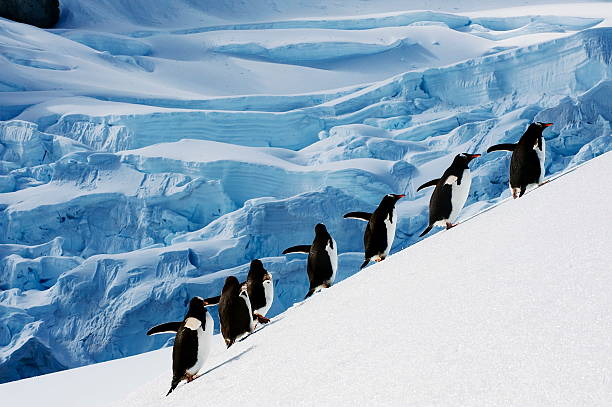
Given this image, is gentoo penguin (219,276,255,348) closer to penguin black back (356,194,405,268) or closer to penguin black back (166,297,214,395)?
penguin black back (166,297,214,395)

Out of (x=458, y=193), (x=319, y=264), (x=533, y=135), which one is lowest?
(x=319, y=264)

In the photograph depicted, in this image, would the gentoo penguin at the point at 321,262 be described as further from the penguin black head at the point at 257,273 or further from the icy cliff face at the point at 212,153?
the icy cliff face at the point at 212,153

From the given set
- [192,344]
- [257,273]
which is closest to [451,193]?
[257,273]

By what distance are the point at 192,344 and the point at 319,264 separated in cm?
119

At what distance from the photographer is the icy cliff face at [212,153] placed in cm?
888

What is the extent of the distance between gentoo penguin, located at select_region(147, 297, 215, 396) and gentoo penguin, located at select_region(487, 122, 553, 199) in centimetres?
151

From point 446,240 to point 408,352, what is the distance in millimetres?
1129

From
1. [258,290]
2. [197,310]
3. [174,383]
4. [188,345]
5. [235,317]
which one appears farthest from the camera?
[258,290]

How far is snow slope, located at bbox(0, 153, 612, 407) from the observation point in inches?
58.4

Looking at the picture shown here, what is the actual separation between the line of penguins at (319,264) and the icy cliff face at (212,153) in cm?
495

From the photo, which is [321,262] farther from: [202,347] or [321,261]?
[202,347]

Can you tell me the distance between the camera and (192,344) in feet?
9.39

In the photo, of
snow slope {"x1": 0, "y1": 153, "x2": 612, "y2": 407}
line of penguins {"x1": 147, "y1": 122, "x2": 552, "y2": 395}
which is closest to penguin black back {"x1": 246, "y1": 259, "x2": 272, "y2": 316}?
line of penguins {"x1": 147, "y1": 122, "x2": 552, "y2": 395}

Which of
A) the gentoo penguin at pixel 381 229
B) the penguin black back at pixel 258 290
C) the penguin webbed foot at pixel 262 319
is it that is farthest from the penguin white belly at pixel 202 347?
the gentoo penguin at pixel 381 229
